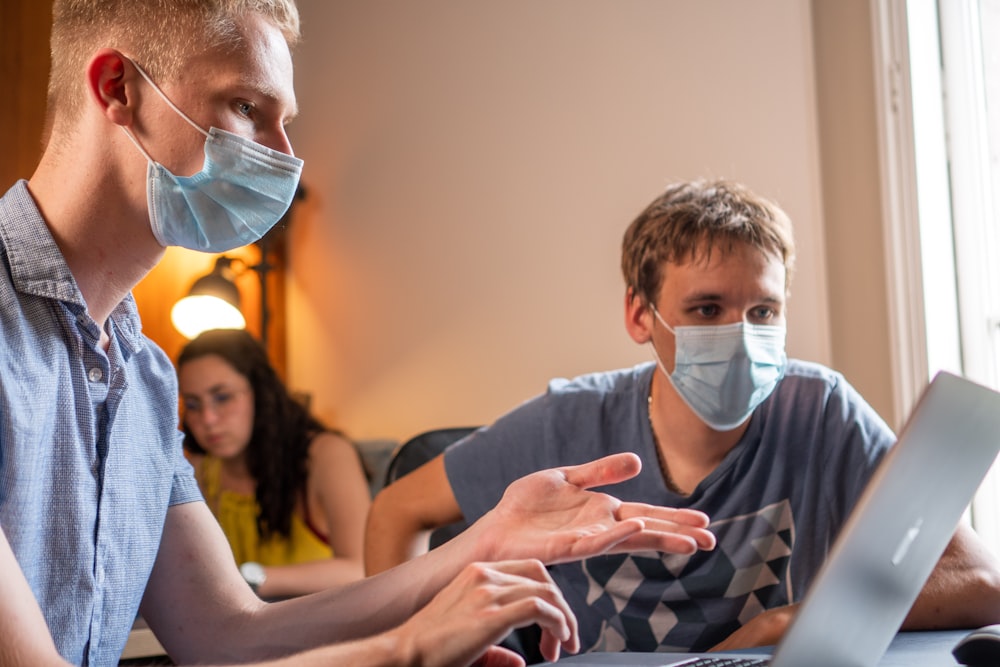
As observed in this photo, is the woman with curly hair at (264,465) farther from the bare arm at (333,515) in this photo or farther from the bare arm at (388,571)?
the bare arm at (388,571)

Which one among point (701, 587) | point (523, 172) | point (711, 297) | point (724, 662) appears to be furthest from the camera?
point (523, 172)

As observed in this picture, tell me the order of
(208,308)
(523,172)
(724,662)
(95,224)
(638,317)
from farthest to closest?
(208,308)
(523,172)
(638,317)
(95,224)
(724,662)

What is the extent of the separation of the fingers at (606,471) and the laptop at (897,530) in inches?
11.7

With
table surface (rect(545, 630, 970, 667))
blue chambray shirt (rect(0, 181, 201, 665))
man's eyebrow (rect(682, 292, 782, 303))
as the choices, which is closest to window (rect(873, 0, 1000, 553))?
A: man's eyebrow (rect(682, 292, 782, 303))

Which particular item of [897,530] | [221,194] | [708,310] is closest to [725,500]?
[708,310]

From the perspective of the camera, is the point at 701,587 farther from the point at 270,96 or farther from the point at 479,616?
the point at 270,96

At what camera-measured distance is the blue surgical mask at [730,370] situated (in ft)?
5.09

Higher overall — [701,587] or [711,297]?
[711,297]

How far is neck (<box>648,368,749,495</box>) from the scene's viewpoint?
1.56 meters

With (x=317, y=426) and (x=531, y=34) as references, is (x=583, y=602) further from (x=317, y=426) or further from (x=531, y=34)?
(x=531, y=34)

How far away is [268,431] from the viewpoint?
2.82 metres

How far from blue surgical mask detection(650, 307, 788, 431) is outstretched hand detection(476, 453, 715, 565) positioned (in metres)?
0.52

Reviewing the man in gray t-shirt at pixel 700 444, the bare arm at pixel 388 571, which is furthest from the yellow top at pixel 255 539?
the bare arm at pixel 388 571

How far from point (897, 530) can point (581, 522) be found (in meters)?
0.37
